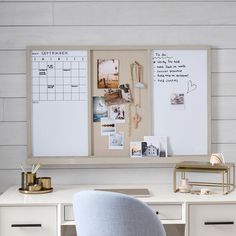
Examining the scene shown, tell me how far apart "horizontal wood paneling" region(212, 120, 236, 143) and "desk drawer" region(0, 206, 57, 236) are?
3.83 ft

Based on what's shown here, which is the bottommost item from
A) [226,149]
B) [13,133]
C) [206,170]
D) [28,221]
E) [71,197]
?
[28,221]

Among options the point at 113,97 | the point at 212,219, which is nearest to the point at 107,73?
the point at 113,97

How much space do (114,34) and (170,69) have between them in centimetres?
42

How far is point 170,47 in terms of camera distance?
327cm

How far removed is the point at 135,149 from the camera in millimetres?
3277

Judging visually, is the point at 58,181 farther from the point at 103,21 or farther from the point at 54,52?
the point at 103,21

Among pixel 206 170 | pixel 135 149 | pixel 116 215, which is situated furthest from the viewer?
pixel 135 149

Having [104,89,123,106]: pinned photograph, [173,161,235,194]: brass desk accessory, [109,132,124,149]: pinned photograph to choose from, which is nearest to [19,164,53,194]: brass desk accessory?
[109,132,124,149]: pinned photograph

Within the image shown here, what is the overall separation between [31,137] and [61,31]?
70 cm

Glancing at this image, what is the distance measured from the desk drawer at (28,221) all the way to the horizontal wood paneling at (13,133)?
2.02 feet

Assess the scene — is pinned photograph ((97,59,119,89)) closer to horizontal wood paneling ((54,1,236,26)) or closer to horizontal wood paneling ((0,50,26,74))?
horizontal wood paneling ((54,1,236,26))

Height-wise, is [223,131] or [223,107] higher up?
[223,107]

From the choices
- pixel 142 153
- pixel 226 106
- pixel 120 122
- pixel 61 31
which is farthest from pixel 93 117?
pixel 226 106

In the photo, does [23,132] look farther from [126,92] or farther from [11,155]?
[126,92]
